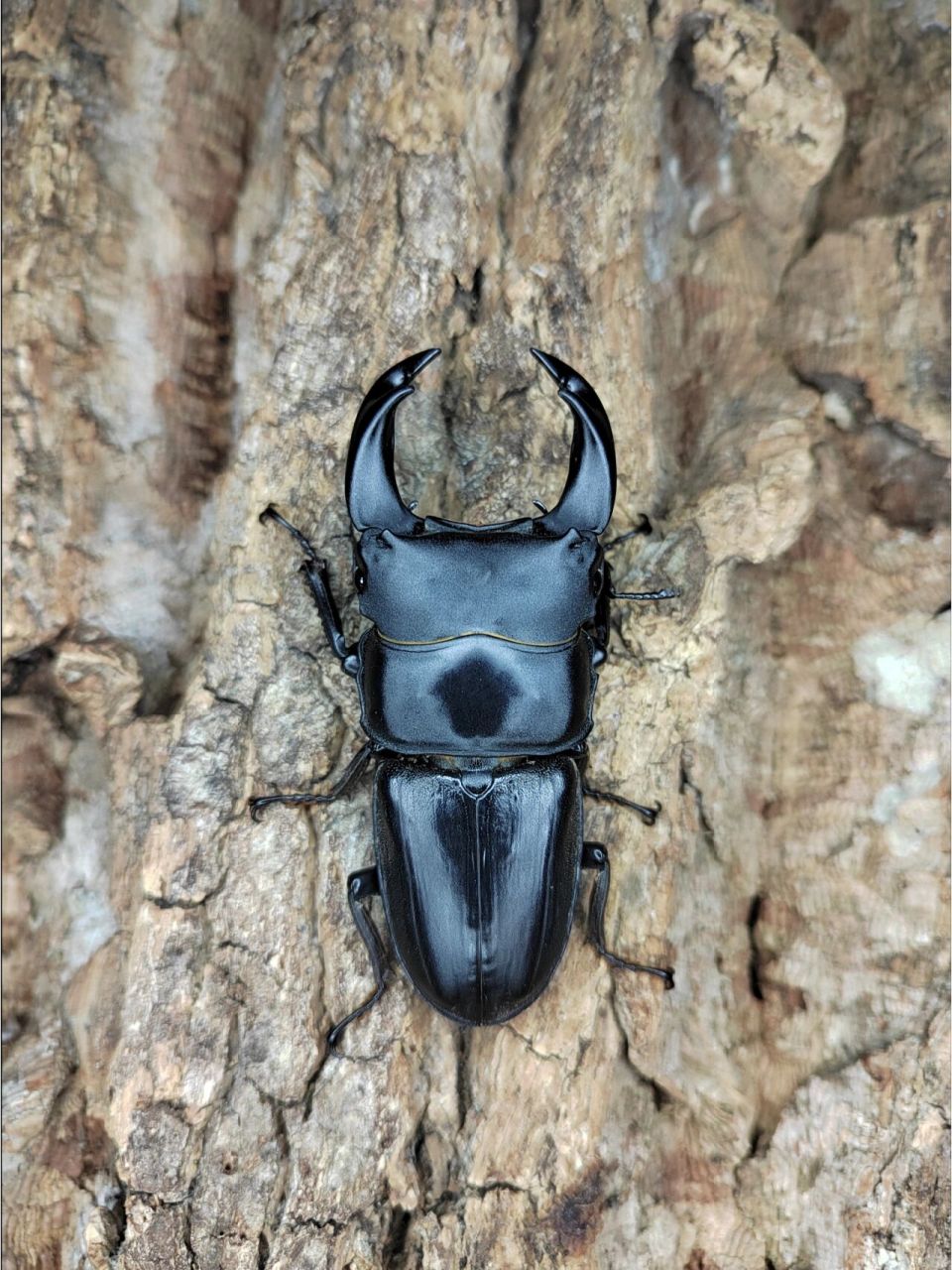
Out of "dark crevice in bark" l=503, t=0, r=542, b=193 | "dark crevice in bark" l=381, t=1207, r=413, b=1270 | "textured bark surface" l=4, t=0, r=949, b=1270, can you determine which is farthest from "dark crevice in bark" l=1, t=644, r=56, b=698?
"dark crevice in bark" l=503, t=0, r=542, b=193

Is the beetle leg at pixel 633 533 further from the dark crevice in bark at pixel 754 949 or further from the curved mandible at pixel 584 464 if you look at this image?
the dark crevice in bark at pixel 754 949

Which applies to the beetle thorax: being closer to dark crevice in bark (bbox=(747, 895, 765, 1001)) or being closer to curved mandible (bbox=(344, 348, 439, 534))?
curved mandible (bbox=(344, 348, 439, 534))

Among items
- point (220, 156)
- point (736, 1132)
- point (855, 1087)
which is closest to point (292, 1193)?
point (736, 1132)

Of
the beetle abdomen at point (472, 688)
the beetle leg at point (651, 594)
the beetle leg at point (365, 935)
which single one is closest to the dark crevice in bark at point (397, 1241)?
the beetle leg at point (365, 935)

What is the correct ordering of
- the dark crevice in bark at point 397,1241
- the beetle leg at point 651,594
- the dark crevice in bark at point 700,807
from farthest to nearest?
1. the dark crevice in bark at point 700,807
2. the beetle leg at point 651,594
3. the dark crevice in bark at point 397,1241

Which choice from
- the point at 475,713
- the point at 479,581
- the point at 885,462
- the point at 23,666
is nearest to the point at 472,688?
the point at 475,713

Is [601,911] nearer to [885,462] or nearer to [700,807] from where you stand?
[700,807]

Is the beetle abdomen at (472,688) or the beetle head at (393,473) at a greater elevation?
the beetle head at (393,473)

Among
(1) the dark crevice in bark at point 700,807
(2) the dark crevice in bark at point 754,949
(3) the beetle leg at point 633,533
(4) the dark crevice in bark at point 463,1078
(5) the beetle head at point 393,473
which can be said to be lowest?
(4) the dark crevice in bark at point 463,1078
